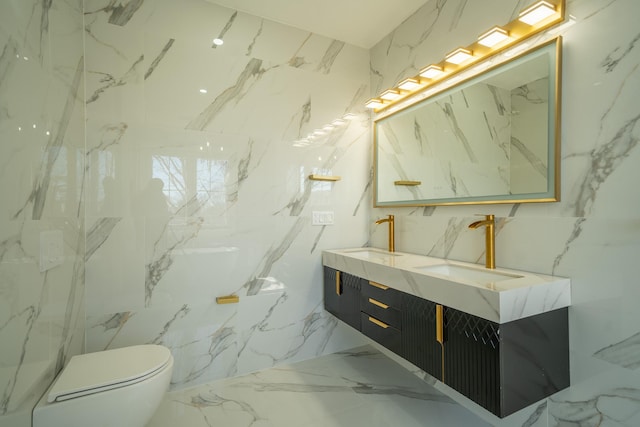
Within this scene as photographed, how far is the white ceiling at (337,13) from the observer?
6.56ft

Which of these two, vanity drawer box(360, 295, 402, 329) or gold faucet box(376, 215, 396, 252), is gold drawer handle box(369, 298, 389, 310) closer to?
vanity drawer box(360, 295, 402, 329)

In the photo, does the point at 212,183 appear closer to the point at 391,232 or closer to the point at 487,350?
the point at 391,232

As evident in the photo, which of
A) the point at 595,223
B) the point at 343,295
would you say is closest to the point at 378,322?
the point at 343,295

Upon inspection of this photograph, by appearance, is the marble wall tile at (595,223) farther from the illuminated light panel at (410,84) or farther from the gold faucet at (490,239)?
the illuminated light panel at (410,84)

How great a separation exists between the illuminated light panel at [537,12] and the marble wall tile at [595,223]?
0.08m

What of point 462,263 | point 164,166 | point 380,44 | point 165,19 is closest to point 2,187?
point 164,166

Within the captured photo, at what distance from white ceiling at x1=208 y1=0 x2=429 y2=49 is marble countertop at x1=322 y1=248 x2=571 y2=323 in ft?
5.77

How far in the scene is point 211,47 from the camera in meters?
2.00

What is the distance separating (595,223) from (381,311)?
3.51 ft

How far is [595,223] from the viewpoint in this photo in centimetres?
120

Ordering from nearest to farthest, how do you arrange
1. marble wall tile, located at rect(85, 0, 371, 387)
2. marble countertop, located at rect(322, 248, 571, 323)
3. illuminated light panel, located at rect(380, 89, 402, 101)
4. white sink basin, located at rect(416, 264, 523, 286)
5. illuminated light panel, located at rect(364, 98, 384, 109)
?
marble countertop, located at rect(322, 248, 571, 323)
white sink basin, located at rect(416, 264, 523, 286)
marble wall tile, located at rect(85, 0, 371, 387)
illuminated light panel, located at rect(380, 89, 402, 101)
illuminated light panel, located at rect(364, 98, 384, 109)

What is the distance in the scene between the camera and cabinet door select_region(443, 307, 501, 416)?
1105mm

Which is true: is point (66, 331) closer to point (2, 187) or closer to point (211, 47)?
point (2, 187)

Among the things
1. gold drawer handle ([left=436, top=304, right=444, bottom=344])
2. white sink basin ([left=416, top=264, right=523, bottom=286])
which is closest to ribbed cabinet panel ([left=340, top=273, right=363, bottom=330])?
white sink basin ([left=416, top=264, right=523, bottom=286])
